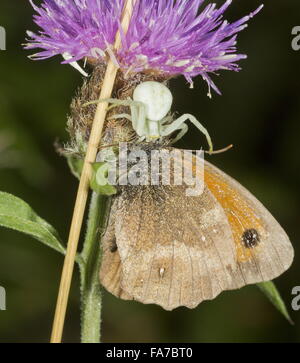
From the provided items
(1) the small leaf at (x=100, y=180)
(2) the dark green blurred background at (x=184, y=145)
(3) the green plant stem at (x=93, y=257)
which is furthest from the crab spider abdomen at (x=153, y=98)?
(2) the dark green blurred background at (x=184, y=145)

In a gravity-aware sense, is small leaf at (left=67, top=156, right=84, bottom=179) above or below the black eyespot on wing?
above

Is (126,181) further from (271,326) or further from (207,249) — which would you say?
(271,326)

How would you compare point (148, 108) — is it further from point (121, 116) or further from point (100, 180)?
point (100, 180)

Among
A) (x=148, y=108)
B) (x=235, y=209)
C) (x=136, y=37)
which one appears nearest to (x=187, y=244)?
(x=235, y=209)

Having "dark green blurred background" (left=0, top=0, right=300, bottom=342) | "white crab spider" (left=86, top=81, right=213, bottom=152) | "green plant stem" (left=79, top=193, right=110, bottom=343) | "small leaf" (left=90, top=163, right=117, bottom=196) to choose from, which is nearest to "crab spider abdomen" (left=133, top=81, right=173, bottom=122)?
"white crab spider" (left=86, top=81, right=213, bottom=152)

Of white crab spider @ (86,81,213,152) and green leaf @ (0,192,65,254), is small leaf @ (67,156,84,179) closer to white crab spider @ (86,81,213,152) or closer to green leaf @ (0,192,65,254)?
green leaf @ (0,192,65,254)
